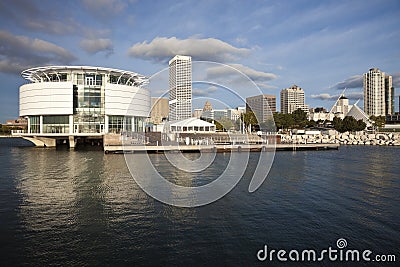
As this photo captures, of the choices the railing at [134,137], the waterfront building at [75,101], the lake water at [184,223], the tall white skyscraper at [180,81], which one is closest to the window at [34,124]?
the waterfront building at [75,101]

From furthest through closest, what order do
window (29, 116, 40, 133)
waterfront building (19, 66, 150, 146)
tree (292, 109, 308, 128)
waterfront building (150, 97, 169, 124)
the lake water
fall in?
tree (292, 109, 308, 128)
window (29, 116, 40, 133)
waterfront building (19, 66, 150, 146)
waterfront building (150, 97, 169, 124)
the lake water

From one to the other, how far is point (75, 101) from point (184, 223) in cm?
5351

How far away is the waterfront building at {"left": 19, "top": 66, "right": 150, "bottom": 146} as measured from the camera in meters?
60.3

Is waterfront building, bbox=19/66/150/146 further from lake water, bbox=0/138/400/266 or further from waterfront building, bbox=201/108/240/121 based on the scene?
lake water, bbox=0/138/400/266

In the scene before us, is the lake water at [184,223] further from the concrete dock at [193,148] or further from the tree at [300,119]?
the tree at [300,119]

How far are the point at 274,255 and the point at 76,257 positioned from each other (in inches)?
276

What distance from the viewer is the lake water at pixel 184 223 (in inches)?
446

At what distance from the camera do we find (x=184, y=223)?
14.7m

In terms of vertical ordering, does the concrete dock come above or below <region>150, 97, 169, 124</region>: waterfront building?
below

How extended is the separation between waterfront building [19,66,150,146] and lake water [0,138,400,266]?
38.8 meters

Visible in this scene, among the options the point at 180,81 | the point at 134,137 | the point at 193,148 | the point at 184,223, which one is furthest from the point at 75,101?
the point at 184,223

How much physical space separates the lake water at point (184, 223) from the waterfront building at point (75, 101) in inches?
1529

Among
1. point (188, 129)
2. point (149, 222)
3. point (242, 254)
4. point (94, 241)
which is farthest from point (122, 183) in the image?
point (188, 129)

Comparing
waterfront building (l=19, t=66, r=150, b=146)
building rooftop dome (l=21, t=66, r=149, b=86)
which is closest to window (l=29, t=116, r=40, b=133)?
waterfront building (l=19, t=66, r=150, b=146)
